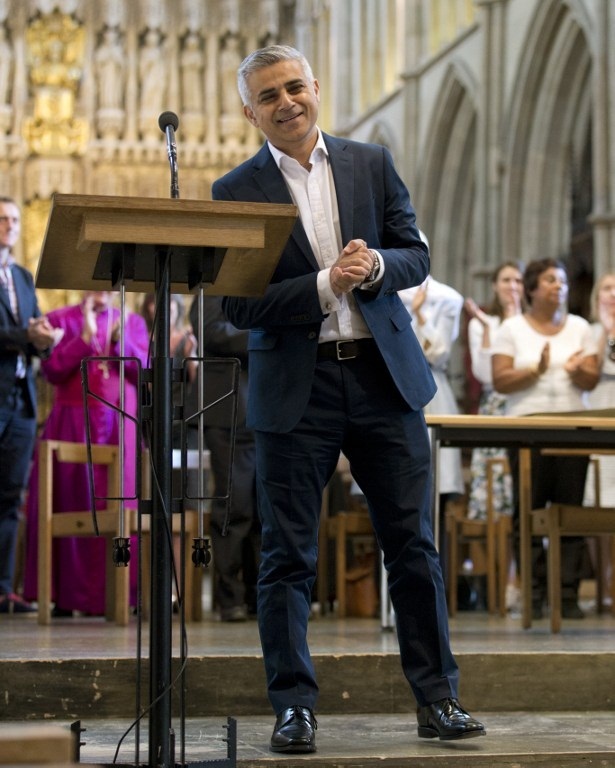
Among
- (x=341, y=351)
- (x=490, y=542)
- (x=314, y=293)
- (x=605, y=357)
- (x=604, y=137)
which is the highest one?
(x=604, y=137)

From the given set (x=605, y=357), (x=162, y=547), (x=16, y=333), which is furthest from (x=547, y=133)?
(x=162, y=547)

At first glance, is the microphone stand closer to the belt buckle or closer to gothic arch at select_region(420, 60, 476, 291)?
the belt buckle

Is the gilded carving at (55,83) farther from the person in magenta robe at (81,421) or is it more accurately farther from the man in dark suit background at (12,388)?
the man in dark suit background at (12,388)

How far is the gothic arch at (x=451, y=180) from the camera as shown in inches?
650

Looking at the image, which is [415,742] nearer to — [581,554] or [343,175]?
[343,175]

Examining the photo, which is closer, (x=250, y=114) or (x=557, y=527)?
(x=250, y=114)

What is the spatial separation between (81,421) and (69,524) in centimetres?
85

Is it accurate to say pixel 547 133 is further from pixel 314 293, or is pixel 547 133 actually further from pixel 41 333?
pixel 314 293

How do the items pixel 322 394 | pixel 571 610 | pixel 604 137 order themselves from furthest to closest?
pixel 604 137, pixel 571 610, pixel 322 394

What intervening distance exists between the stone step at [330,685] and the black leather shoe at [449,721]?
30.6 inches

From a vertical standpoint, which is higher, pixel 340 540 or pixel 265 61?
pixel 265 61

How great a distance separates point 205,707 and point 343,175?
1.56 m

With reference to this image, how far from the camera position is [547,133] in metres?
14.3

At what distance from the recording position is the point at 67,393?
6.62 meters
